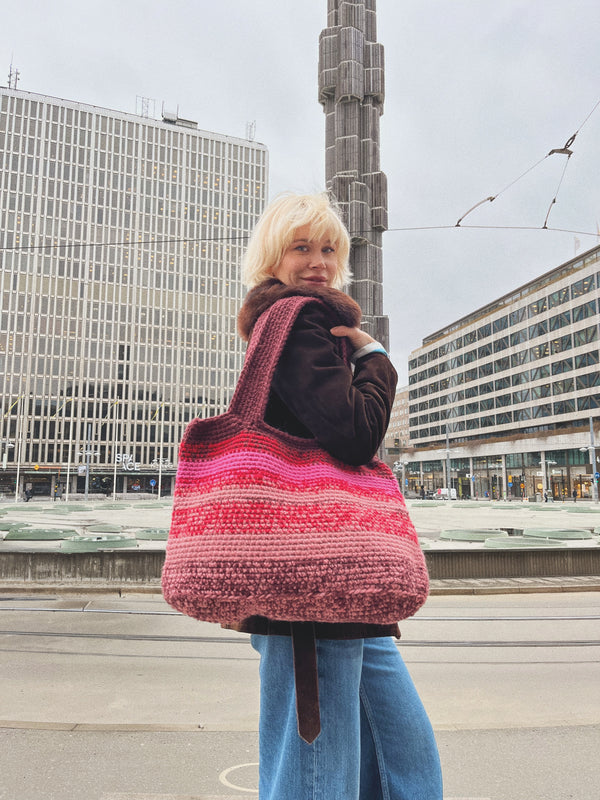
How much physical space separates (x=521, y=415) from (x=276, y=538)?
251ft

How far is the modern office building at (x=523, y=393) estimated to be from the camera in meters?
62.1

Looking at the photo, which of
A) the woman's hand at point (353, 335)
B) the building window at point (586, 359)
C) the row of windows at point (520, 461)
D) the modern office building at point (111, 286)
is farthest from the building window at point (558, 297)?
the woman's hand at point (353, 335)

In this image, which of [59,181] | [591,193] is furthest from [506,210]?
[59,181]

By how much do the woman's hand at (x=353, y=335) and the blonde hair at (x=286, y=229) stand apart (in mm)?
322

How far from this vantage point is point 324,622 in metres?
1.33

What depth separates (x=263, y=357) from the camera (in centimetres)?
146

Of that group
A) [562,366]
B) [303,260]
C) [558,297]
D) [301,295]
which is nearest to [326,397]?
Answer: [301,295]

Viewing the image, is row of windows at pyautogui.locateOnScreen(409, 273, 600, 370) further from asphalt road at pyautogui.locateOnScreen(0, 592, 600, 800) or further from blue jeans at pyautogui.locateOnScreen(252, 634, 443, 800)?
blue jeans at pyautogui.locateOnScreen(252, 634, 443, 800)

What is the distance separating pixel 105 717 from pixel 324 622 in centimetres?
375

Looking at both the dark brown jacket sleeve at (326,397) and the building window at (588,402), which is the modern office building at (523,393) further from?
the dark brown jacket sleeve at (326,397)

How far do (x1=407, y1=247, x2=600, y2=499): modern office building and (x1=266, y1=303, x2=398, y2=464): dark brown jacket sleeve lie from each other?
59046 millimetres

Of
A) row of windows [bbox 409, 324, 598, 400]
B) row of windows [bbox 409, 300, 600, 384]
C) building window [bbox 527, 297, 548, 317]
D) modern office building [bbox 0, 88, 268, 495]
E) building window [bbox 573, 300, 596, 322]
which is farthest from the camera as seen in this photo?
modern office building [bbox 0, 88, 268, 495]

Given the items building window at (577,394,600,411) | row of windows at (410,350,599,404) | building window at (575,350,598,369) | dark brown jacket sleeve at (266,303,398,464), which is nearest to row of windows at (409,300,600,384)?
row of windows at (410,350,599,404)

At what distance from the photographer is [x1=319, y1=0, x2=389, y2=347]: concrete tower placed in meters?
9.52
